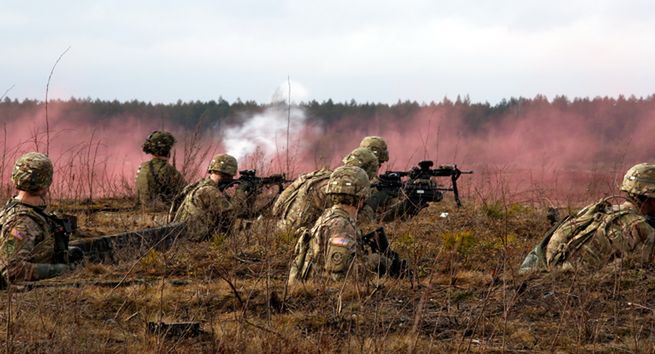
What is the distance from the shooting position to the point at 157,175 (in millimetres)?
17047

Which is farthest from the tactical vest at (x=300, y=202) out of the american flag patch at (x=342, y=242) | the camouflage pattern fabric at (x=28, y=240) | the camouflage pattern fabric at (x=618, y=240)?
the camouflage pattern fabric at (x=618, y=240)

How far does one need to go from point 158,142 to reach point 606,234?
28.1 feet

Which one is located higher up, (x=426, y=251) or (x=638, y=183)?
(x=638, y=183)

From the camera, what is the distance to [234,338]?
24.5 feet

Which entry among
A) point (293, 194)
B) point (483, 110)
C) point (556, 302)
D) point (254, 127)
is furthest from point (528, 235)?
point (483, 110)

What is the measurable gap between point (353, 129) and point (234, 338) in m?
29.5

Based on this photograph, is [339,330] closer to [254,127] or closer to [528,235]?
[528,235]

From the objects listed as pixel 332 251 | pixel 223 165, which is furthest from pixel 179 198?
pixel 332 251

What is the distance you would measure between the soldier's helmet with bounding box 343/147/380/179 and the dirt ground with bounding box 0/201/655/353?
7.16 feet

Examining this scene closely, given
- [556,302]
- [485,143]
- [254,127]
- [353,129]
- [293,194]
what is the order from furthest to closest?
1. [353,129]
2. [485,143]
3. [254,127]
4. [293,194]
5. [556,302]

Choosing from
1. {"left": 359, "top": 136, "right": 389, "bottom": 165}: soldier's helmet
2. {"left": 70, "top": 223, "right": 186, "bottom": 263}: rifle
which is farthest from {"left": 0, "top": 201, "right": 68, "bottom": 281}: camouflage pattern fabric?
{"left": 359, "top": 136, "right": 389, "bottom": 165}: soldier's helmet

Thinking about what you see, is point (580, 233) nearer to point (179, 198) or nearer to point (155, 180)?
point (179, 198)

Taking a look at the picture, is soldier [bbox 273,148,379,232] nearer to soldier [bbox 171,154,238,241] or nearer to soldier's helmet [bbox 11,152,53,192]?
soldier [bbox 171,154,238,241]

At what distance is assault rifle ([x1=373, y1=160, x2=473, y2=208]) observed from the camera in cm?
1480
